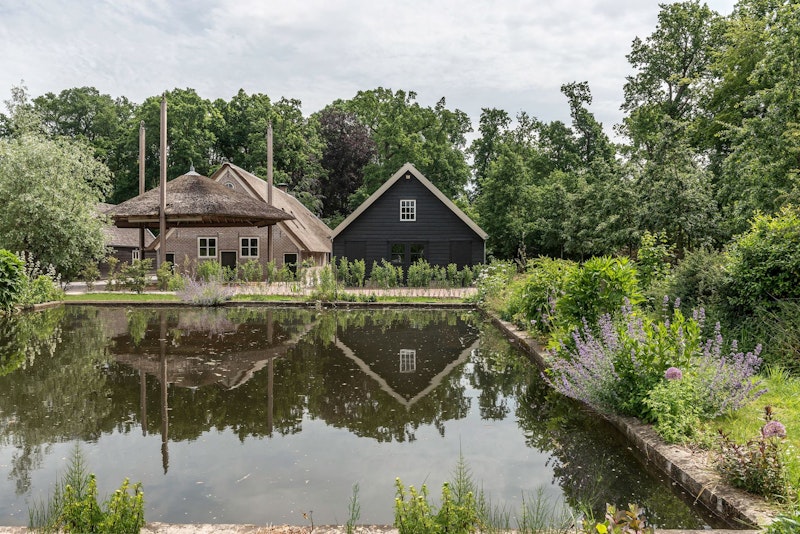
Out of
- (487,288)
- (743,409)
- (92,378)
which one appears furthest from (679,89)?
(92,378)

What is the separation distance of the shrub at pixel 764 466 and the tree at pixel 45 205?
80.4 feet

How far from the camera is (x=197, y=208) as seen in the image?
84.4 feet

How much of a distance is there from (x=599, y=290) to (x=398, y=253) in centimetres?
2028

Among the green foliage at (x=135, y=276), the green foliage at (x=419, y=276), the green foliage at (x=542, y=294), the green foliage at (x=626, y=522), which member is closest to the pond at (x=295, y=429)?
the green foliage at (x=542, y=294)

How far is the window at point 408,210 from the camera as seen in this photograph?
27.6m

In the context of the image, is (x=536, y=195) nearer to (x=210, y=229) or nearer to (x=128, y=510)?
(x=210, y=229)

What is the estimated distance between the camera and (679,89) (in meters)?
33.8

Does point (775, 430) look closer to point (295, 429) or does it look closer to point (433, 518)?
point (433, 518)

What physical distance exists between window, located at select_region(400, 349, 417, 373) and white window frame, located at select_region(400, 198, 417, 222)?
17381mm

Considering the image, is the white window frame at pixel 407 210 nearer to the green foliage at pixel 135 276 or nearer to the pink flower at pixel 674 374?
the green foliage at pixel 135 276

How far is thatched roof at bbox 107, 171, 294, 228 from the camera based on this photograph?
25.6 metres

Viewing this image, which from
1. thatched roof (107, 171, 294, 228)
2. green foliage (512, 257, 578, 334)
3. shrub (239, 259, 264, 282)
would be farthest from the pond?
thatched roof (107, 171, 294, 228)

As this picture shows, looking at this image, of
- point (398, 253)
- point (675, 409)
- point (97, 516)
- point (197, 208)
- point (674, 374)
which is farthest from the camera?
point (398, 253)

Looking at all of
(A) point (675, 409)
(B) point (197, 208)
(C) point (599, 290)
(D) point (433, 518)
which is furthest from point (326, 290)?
(D) point (433, 518)
